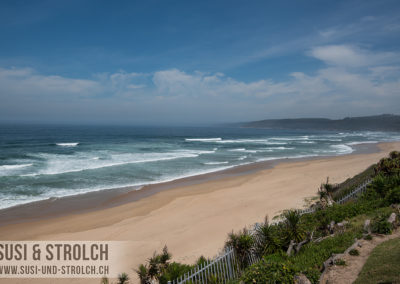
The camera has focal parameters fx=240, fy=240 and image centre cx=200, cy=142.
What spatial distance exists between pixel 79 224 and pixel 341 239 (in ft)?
41.3

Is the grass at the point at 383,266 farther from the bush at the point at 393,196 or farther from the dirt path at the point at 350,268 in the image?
the bush at the point at 393,196

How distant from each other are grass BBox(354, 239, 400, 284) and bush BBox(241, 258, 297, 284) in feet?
4.91

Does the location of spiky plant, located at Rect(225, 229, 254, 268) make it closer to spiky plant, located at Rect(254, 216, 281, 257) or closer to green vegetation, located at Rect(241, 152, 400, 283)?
green vegetation, located at Rect(241, 152, 400, 283)

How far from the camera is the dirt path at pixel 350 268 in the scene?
17.9ft

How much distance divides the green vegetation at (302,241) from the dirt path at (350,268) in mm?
181

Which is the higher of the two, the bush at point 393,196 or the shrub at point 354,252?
the bush at point 393,196

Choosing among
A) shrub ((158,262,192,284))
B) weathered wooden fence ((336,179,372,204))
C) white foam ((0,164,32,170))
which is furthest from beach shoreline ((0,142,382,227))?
white foam ((0,164,32,170))

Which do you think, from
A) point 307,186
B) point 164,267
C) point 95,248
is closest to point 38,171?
point 95,248

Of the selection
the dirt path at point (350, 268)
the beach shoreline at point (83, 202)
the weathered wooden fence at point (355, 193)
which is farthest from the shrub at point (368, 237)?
the beach shoreline at point (83, 202)

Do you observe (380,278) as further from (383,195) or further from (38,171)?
(38,171)

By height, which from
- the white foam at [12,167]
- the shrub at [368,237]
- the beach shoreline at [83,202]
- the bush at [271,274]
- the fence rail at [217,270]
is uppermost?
the bush at [271,274]

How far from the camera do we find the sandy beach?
416 inches

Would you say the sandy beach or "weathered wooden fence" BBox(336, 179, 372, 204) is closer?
the sandy beach

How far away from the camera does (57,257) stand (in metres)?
9.87
